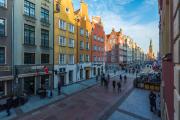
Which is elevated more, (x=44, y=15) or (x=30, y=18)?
(x=44, y=15)

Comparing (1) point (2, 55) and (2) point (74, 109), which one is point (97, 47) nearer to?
(1) point (2, 55)

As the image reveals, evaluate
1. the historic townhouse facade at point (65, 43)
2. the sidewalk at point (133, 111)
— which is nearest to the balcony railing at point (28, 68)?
the historic townhouse facade at point (65, 43)

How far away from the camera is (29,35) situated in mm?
22875

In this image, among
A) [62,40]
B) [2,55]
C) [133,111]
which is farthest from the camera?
[62,40]

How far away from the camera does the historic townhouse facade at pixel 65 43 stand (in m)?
28.8

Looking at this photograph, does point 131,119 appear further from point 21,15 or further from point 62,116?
point 21,15

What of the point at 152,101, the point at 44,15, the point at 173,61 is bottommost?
the point at 152,101

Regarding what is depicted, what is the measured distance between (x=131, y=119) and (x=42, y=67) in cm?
1542

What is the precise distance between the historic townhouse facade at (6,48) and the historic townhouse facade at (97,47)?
85.6 feet


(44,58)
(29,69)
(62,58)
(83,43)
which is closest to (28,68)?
(29,69)

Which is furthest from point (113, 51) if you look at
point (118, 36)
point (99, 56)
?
point (99, 56)

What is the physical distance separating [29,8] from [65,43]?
33.2ft

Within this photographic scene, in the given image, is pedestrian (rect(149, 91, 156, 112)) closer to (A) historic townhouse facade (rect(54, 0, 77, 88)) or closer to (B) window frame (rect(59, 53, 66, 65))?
(A) historic townhouse facade (rect(54, 0, 77, 88))

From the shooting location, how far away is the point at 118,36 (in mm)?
69938
